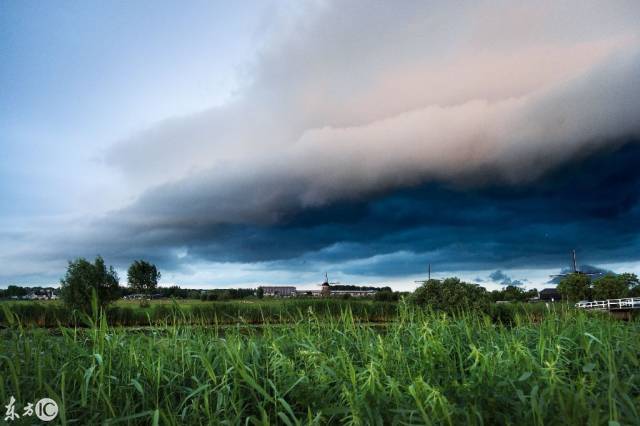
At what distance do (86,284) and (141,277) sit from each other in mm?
66281

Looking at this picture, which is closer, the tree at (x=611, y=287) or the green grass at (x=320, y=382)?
the green grass at (x=320, y=382)

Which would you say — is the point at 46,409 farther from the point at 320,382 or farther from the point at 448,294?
the point at 448,294

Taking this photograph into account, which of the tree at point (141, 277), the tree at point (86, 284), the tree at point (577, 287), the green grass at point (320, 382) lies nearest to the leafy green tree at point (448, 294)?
the green grass at point (320, 382)

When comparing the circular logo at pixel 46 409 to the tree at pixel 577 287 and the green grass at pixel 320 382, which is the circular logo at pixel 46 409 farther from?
the tree at pixel 577 287

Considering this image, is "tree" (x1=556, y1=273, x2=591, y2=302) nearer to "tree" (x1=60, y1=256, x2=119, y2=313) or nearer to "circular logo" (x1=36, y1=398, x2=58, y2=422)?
"tree" (x1=60, y1=256, x2=119, y2=313)

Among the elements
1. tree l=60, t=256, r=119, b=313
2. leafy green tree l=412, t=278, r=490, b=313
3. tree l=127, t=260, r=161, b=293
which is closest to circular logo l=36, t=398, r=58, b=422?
leafy green tree l=412, t=278, r=490, b=313

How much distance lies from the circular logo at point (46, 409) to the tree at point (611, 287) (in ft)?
265

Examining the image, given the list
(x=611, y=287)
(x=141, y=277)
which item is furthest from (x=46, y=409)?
(x=141, y=277)

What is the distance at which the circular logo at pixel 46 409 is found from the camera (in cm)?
354

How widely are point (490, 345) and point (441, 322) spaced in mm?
657

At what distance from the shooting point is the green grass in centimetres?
311

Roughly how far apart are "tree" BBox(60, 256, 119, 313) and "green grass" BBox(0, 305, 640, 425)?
28.7 m

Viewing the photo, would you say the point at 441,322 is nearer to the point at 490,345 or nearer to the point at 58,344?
the point at 490,345

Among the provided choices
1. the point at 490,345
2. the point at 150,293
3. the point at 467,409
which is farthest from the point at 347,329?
the point at 150,293
